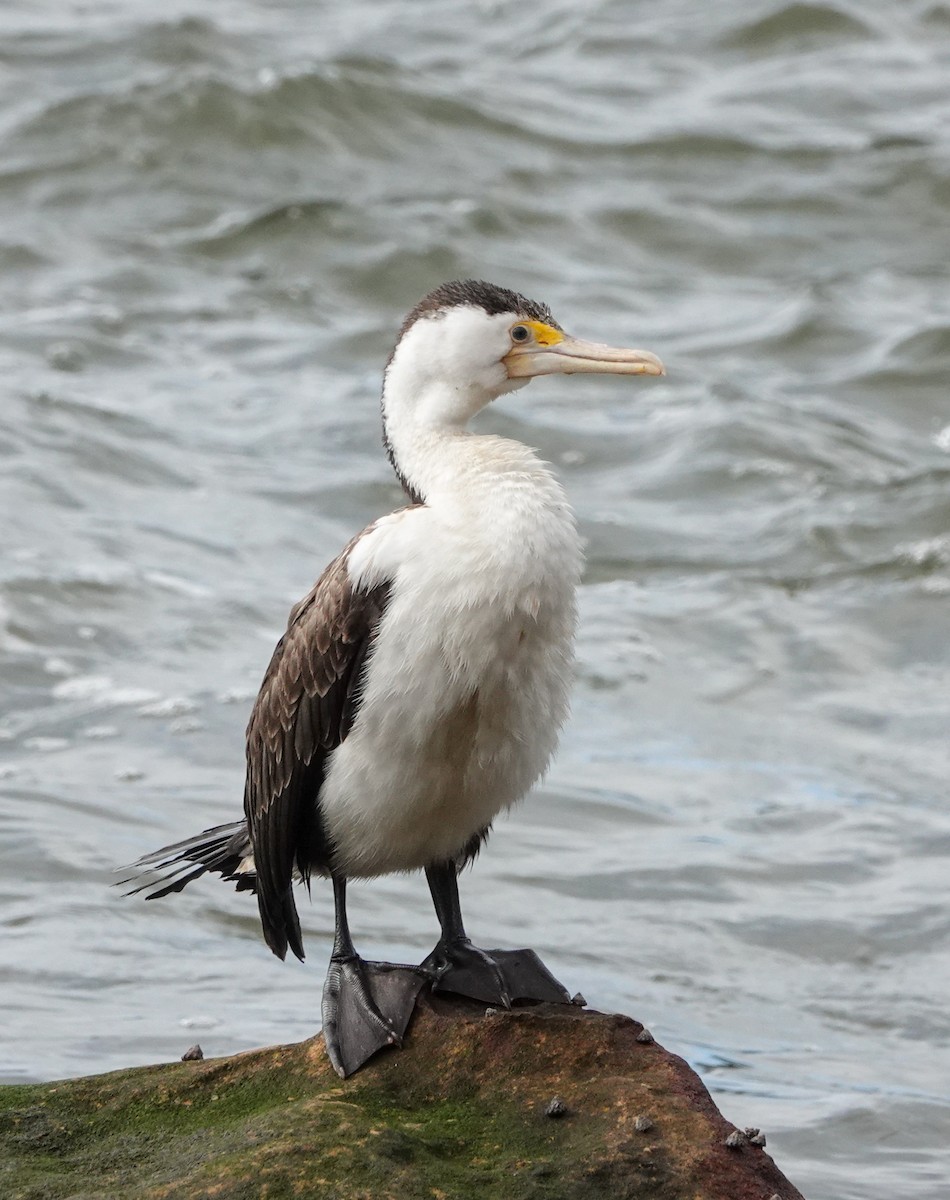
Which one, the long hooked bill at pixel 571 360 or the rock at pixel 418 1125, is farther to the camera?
the long hooked bill at pixel 571 360

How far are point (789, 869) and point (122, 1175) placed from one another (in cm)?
441


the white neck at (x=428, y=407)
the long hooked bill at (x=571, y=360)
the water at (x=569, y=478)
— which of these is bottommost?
the water at (x=569, y=478)

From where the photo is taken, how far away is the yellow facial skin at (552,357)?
476 centimetres

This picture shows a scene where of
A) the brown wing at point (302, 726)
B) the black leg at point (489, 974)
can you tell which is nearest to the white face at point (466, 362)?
the brown wing at point (302, 726)

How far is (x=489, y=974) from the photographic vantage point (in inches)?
178

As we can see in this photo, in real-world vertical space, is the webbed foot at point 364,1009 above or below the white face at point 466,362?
below

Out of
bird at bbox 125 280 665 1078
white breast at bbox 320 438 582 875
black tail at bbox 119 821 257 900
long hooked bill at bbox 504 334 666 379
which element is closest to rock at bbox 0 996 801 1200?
bird at bbox 125 280 665 1078

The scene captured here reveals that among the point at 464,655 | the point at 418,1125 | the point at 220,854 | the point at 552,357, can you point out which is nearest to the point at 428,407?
the point at 552,357

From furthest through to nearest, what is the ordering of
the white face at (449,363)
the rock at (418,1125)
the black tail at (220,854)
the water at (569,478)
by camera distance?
the water at (569,478), the black tail at (220,854), the white face at (449,363), the rock at (418,1125)

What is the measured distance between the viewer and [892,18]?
699 inches

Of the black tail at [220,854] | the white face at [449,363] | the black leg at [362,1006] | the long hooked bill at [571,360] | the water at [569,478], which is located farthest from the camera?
the water at [569,478]

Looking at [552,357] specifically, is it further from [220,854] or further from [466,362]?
[220,854]

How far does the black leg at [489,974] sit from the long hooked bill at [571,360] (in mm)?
1252

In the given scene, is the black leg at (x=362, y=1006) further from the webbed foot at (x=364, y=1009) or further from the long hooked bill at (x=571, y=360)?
the long hooked bill at (x=571, y=360)
